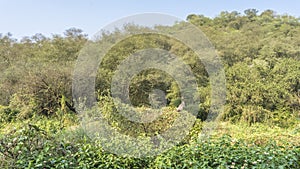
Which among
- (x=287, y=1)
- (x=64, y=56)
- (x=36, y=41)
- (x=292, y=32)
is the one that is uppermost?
(x=287, y=1)

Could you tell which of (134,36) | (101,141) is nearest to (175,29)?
(134,36)

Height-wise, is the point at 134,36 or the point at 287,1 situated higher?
the point at 287,1

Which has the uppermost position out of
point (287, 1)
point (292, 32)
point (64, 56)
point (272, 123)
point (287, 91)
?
point (287, 1)

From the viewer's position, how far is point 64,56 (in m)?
6.95

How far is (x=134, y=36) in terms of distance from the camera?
598cm

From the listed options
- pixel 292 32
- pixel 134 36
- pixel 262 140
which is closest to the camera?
pixel 262 140

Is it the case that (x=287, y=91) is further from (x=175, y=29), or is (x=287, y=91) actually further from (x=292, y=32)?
(x=175, y=29)

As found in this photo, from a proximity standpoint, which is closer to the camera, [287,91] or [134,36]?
[134,36]

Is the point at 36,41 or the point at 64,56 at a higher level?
the point at 36,41

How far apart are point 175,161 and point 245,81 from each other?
516 centimetres

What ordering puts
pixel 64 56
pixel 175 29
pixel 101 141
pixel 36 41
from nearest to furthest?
pixel 101 141 → pixel 175 29 → pixel 64 56 → pixel 36 41

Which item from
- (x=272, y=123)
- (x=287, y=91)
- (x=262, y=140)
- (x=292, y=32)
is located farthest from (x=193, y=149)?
(x=292, y=32)

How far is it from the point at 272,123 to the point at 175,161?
16.9 ft

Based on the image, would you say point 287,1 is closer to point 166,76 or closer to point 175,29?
point 175,29
